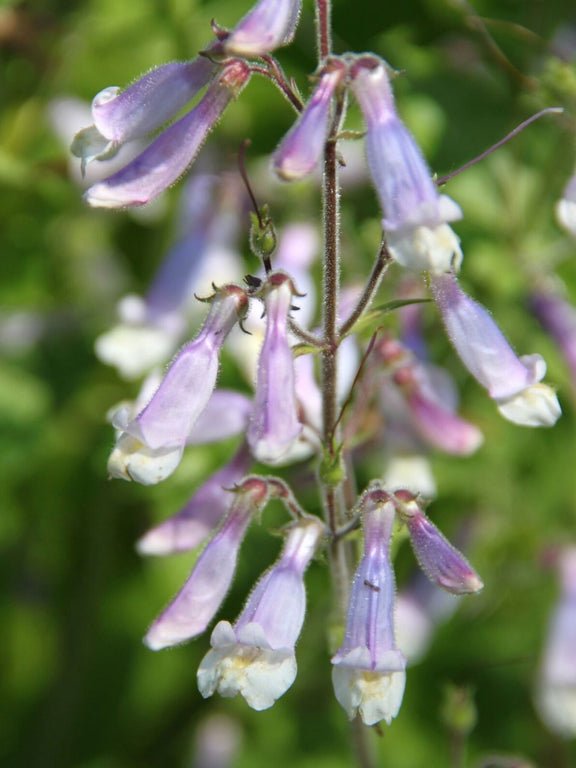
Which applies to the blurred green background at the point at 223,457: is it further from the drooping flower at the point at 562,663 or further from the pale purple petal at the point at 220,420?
the pale purple petal at the point at 220,420

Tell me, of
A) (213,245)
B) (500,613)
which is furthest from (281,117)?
(500,613)

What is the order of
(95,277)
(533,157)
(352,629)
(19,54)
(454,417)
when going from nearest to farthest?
1. (352,629)
2. (454,417)
3. (533,157)
4. (19,54)
5. (95,277)

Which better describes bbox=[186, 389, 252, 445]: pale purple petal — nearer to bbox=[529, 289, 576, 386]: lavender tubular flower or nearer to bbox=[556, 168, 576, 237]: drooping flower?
bbox=[556, 168, 576, 237]: drooping flower

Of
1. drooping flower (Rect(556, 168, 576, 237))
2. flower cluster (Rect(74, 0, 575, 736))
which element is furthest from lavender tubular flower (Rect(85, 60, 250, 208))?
drooping flower (Rect(556, 168, 576, 237))

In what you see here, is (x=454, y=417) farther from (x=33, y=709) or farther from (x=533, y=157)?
(x=33, y=709)

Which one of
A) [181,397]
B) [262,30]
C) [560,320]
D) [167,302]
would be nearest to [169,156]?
[262,30]

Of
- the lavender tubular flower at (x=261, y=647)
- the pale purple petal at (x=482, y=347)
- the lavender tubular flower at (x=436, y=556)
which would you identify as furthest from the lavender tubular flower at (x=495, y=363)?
the lavender tubular flower at (x=261, y=647)
